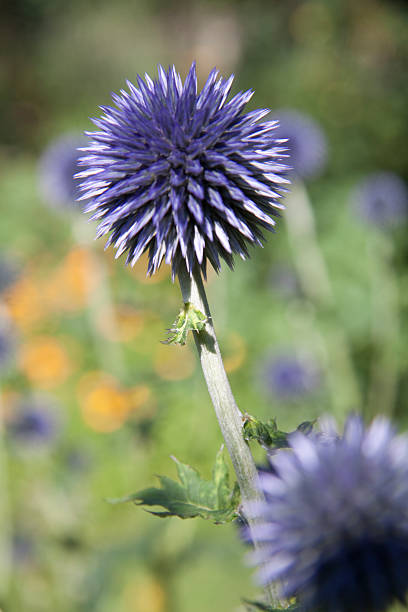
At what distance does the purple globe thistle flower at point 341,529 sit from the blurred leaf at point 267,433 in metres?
0.08

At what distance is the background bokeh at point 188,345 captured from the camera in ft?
9.00

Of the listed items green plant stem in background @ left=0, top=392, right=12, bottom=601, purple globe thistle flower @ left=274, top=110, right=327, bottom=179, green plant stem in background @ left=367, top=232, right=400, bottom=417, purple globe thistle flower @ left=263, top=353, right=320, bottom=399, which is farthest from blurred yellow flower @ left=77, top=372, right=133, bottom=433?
purple globe thistle flower @ left=274, top=110, right=327, bottom=179

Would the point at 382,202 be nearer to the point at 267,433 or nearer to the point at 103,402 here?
the point at 103,402

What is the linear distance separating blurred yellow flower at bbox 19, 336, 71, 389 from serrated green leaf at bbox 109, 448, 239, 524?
3.57 metres

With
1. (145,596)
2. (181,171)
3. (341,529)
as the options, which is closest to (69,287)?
(145,596)

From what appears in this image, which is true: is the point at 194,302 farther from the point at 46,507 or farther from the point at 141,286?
the point at 141,286

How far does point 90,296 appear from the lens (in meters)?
4.25

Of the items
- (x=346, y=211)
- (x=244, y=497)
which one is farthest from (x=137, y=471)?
(x=346, y=211)

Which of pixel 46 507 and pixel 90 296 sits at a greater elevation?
pixel 90 296

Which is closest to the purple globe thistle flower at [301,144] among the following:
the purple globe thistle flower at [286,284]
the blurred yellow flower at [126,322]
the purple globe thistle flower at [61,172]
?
the purple globe thistle flower at [286,284]

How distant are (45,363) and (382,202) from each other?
3010mm

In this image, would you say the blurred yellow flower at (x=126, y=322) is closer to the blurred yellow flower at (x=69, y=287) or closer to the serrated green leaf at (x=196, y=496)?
the blurred yellow flower at (x=69, y=287)

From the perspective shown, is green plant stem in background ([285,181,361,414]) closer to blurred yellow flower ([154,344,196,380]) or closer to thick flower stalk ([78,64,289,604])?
blurred yellow flower ([154,344,196,380])

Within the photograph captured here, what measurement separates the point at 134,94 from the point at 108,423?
3147 mm
